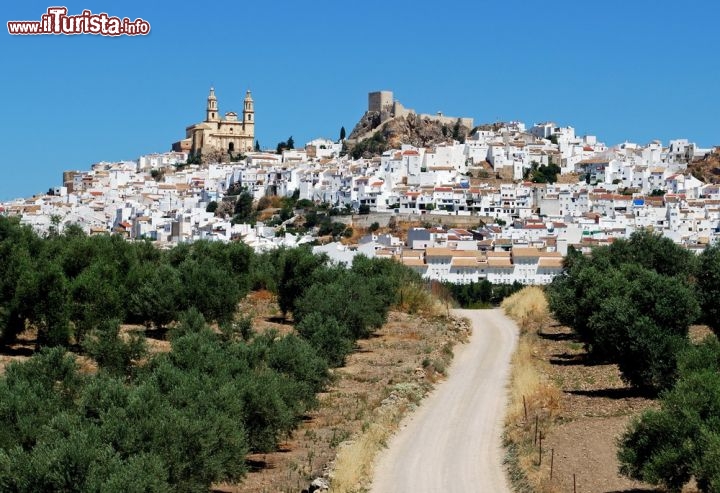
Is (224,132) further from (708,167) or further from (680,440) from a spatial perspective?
(680,440)

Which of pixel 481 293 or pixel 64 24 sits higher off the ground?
pixel 64 24

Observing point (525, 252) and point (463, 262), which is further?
point (525, 252)

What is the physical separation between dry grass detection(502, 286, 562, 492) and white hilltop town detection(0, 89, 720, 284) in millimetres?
32180

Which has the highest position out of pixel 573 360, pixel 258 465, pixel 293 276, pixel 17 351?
pixel 293 276

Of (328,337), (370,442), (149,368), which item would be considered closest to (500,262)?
(328,337)

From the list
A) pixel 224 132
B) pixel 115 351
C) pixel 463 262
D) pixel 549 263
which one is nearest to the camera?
pixel 115 351

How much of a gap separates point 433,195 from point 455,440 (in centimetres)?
6481

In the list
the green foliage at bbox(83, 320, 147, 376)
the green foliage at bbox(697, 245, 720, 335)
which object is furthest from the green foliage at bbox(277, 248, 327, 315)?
the green foliage at bbox(83, 320, 147, 376)

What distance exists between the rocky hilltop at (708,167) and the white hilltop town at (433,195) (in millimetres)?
1195

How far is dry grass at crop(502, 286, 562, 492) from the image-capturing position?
11.1 meters

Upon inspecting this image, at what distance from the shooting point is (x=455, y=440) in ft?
43.2

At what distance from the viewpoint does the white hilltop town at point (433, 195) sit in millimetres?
63469

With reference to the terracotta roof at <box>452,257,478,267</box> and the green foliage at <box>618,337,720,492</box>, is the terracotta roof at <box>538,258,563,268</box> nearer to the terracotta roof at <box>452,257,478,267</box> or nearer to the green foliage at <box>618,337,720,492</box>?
the terracotta roof at <box>452,257,478,267</box>

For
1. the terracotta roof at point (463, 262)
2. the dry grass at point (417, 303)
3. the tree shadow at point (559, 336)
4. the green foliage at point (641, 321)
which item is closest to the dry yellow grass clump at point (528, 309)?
the tree shadow at point (559, 336)
